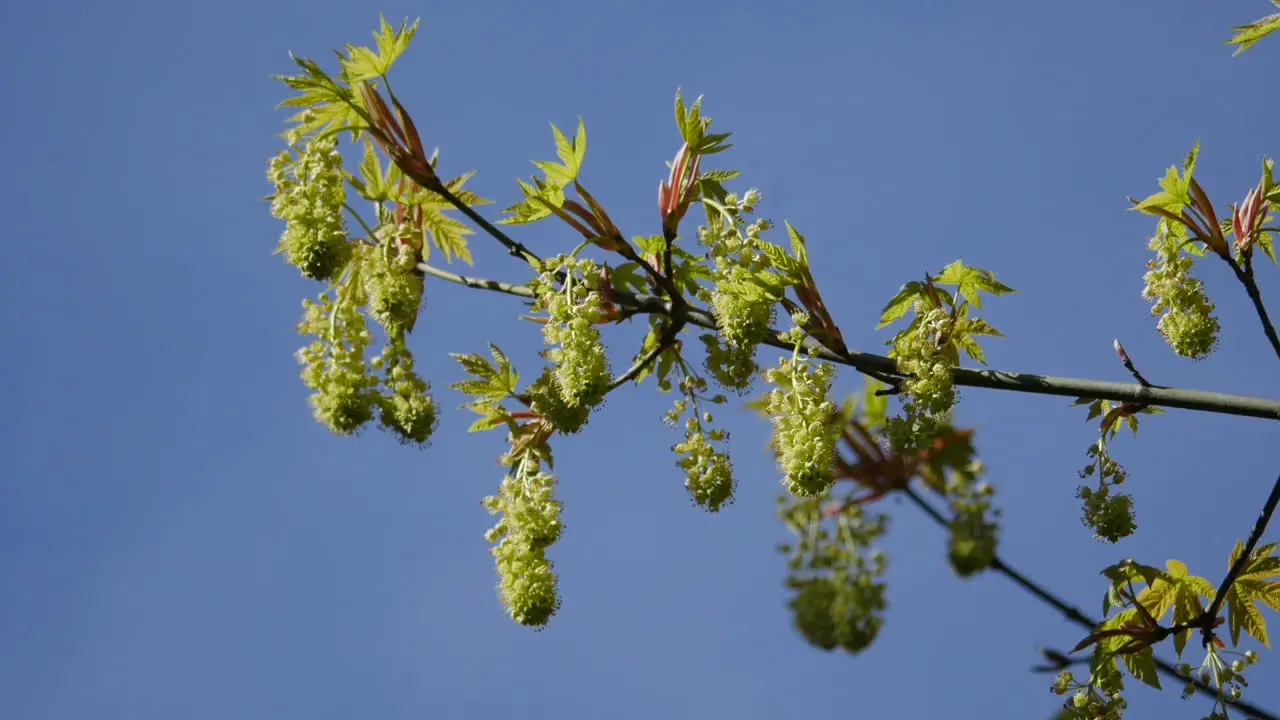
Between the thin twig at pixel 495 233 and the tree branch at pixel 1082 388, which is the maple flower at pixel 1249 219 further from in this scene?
the thin twig at pixel 495 233

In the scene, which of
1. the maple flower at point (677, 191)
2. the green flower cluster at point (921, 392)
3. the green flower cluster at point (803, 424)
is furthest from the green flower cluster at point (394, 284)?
the green flower cluster at point (921, 392)

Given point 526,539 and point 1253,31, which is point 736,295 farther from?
point 1253,31

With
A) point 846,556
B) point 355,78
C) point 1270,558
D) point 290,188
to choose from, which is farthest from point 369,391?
point 1270,558

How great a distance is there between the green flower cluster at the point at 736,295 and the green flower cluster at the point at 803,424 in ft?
0.32

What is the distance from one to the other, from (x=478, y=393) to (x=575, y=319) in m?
0.53

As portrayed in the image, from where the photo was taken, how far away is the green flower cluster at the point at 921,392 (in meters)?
2.35

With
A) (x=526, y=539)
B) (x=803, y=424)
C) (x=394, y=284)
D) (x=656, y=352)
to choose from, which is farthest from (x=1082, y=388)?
(x=394, y=284)

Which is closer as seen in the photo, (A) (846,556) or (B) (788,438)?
(A) (846,556)

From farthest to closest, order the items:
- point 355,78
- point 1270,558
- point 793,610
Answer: point 1270,558
point 355,78
point 793,610

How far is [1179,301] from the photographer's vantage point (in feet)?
9.78

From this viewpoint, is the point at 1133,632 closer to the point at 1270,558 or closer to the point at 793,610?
the point at 1270,558

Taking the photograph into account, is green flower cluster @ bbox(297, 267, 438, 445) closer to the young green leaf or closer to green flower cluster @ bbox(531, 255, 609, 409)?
green flower cluster @ bbox(531, 255, 609, 409)

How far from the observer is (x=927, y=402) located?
2.42 m

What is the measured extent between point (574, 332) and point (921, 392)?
2.43 ft
